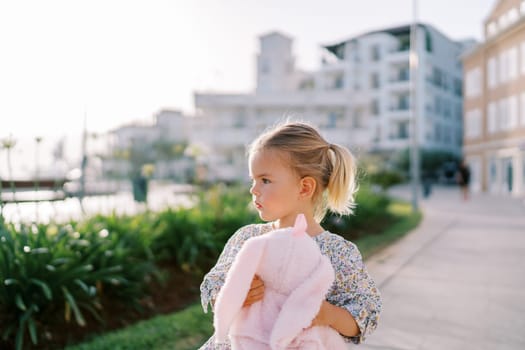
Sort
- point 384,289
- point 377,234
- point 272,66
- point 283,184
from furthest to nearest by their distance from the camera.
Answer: point 272,66
point 377,234
point 384,289
point 283,184

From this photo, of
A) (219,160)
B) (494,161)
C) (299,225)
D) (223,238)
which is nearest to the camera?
(299,225)

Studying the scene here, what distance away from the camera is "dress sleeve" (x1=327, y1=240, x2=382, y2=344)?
1860 mm

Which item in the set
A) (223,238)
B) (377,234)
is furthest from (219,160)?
(223,238)

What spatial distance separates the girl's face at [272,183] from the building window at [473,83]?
35.2 metres

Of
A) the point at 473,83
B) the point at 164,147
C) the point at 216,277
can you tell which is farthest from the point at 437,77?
the point at 216,277

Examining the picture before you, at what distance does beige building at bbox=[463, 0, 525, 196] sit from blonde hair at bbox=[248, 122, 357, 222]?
29.2m

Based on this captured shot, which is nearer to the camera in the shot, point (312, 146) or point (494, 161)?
point (312, 146)

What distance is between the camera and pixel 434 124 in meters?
51.4

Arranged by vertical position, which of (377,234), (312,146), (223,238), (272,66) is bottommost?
(377,234)

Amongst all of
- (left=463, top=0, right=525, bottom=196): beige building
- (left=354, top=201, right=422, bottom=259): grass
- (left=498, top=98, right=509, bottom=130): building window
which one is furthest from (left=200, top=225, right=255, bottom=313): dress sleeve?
(left=498, top=98, right=509, bottom=130): building window

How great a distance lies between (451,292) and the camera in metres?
5.86

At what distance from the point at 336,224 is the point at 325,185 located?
8.32 m

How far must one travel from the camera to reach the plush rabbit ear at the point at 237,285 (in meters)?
1.57

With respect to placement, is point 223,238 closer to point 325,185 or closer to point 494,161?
point 325,185
